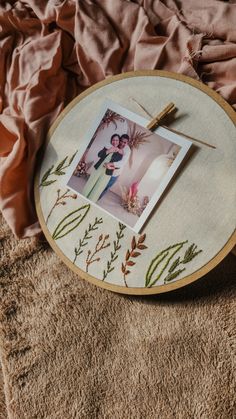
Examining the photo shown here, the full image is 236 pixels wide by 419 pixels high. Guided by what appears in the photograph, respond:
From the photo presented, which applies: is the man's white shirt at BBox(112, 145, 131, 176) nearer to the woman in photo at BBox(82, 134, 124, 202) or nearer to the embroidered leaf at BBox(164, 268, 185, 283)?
the woman in photo at BBox(82, 134, 124, 202)

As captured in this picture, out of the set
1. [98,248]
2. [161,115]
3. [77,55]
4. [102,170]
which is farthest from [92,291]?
[77,55]

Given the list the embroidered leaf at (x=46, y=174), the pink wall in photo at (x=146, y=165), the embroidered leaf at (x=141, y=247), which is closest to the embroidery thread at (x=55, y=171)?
the embroidered leaf at (x=46, y=174)

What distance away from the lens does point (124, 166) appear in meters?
0.87

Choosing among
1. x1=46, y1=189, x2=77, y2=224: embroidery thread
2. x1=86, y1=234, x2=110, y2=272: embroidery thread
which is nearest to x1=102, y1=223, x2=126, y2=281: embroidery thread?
x1=86, y1=234, x2=110, y2=272: embroidery thread

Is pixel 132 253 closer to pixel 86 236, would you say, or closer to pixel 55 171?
pixel 86 236

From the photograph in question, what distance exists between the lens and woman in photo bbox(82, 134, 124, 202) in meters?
0.88

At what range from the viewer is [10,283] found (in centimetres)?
96

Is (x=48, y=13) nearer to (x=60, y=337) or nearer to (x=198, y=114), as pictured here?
(x=198, y=114)

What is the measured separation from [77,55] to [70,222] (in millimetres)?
353

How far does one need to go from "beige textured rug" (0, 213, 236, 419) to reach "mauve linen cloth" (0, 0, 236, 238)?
0.58 ft

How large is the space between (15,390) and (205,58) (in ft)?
2.38

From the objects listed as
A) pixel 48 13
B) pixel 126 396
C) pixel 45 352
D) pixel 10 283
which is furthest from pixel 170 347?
pixel 48 13

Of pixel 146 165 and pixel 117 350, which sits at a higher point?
pixel 146 165

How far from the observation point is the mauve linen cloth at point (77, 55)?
36.1 inches
